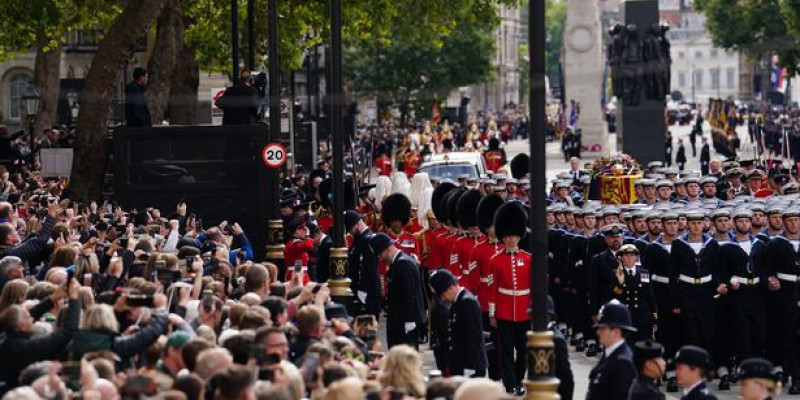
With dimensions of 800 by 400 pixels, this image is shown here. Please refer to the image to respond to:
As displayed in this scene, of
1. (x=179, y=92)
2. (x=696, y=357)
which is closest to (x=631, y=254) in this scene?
(x=696, y=357)

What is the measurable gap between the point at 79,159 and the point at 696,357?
65.6 ft

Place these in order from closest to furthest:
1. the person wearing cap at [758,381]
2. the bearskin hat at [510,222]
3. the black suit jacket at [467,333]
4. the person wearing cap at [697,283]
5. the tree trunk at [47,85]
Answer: the person wearing cap at [758,381] → the black suit jacket at [467,333] → the bearskin hat at [510,222] → the person wearing cap at [697,283] → the tree trunk at [47,85]

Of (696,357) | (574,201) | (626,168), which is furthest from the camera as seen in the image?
(626,168)

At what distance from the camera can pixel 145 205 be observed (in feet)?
94.0

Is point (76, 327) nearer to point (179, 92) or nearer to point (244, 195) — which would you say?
point (244, 195)

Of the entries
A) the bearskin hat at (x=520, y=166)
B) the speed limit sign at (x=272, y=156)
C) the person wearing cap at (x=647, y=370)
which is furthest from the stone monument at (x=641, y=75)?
the person wearing cap at (x=647, y=370)

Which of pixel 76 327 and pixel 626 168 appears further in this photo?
pixel 626 168

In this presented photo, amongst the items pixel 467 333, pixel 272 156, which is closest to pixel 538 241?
pixel 467 333

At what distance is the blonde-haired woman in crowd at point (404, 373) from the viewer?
13.0 metres

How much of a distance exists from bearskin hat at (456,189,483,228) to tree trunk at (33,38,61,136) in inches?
1331

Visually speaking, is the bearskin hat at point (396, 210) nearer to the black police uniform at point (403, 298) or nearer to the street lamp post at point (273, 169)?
the street lamp post at point (273, 169)

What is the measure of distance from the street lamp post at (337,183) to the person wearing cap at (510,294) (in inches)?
61.9

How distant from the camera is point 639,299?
71.3ft

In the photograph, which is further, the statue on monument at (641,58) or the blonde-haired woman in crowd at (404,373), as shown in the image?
the statue on monument at (641,58)
